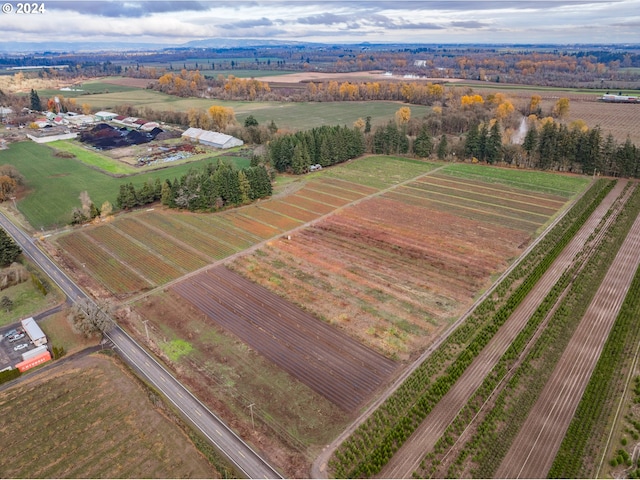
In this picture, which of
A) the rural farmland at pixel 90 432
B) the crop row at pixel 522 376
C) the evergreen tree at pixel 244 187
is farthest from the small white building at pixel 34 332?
the evergreen tree at pixel 244 187

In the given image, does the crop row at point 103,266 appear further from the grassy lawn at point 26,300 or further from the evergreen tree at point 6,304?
the evergreen tree at point 6,304

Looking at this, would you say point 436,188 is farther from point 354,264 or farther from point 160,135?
point 160,135

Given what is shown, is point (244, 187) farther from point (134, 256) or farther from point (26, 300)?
point (26, 300)

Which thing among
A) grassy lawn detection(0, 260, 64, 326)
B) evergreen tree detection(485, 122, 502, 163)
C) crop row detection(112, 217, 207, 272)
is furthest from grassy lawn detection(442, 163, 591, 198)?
grassy lawn detection(0, 260, 64, 326)

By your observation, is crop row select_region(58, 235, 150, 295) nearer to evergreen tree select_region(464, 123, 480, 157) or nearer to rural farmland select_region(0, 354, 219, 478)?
rural farmland select_region(0, 354, 219, 478)

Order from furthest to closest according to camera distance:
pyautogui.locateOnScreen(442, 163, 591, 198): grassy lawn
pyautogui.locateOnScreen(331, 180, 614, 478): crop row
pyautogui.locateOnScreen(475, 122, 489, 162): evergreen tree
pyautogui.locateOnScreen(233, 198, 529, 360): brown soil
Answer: pyautogui.locateOnScreen(475, 122, 489, 162): evergreen tree
pyautogui.locateOnScreen(442, 163, 591, 198): grassy lawn
pyautogui.locateOnScreen(233, 198, 529, 360): brown soil
pyautogui.locateOnScreen(331, 180, 614, 478): crop row

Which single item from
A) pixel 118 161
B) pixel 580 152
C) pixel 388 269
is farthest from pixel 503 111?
pixel 118 161

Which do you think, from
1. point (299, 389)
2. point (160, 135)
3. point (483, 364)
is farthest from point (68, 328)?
point (160, 135)

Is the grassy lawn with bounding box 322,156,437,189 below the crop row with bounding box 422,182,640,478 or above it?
above
